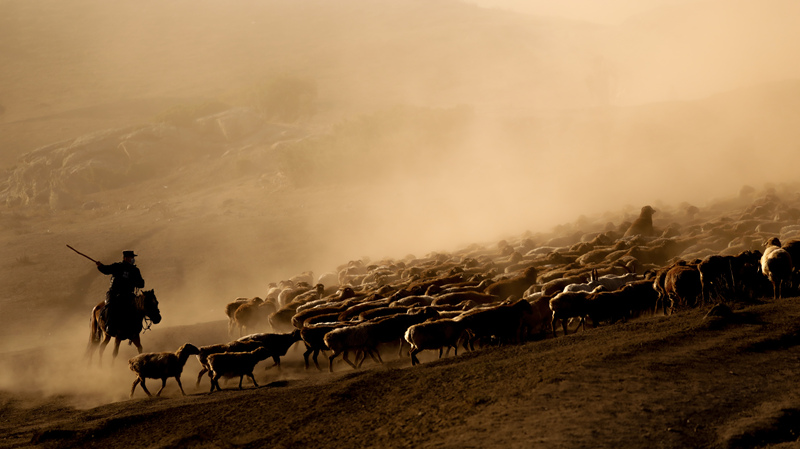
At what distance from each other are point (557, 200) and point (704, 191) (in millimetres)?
10381

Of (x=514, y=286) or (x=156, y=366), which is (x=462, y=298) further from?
(x=156, y=366)

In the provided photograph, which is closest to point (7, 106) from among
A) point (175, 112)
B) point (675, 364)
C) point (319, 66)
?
point (175, 112)

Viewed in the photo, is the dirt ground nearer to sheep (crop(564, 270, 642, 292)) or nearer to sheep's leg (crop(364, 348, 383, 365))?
sheep's leg (crop(364, 348, 383, 365))

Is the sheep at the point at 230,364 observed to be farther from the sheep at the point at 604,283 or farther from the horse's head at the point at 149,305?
the sheep at the point at 604,283

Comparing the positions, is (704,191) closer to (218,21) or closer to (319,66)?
(319,66)

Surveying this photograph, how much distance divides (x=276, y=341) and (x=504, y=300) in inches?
252

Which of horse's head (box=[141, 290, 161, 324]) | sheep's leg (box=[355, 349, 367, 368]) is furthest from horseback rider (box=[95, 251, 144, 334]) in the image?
sheep's leg (box=[355, 349, 367, 368])

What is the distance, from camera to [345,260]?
46.6m

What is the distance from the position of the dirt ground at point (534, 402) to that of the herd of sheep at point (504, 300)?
0.94 m

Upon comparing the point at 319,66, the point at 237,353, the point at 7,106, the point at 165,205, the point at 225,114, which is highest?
the point at 319,66

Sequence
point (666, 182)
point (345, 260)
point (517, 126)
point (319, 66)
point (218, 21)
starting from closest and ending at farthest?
1. point (345, 260)
2. point (666, 182)
3. point (517, 126)
4. point (319, 66)
5. point (218, 21)

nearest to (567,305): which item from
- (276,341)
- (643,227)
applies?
(276,341)

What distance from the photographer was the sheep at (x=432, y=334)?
588 inches

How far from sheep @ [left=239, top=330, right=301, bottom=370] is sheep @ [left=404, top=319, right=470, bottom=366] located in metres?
3.32
